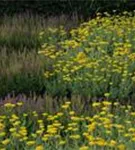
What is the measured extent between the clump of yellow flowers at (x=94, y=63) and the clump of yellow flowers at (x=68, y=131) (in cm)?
54

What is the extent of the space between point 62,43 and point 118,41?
810mm

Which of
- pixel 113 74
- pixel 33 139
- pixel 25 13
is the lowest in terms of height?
pixel 33 139

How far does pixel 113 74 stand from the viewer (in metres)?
6.17

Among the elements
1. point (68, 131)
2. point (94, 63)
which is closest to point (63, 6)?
point (94, 63)

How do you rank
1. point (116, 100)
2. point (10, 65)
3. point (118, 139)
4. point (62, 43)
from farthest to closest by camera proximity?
point (62, 43) < point (10, 65) < point (116, 100) < point (118, 139)

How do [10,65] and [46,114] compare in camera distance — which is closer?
[46,114]

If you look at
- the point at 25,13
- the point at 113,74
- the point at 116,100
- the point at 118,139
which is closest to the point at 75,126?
the point at 118,139

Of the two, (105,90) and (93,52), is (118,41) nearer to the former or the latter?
(93,52)

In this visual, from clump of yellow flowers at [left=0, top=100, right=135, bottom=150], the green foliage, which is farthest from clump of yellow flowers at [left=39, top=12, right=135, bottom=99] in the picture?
the green foliage

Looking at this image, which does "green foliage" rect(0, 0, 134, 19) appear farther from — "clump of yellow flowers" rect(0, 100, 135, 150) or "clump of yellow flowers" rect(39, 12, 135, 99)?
"clump of yellow flowers" rect(0, 100, 135, 150)

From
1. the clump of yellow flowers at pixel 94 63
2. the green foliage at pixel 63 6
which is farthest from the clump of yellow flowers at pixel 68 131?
the green foliage at pixel 63 6

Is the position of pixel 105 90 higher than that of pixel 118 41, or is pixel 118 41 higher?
pixel 118 41

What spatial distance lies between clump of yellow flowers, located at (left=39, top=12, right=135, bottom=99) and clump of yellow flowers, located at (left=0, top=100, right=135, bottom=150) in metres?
0.54

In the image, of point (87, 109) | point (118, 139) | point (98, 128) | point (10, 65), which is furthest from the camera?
point (10, 65)
